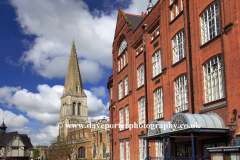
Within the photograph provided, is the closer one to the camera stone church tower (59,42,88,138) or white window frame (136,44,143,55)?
white window frame (136,44,143,55)

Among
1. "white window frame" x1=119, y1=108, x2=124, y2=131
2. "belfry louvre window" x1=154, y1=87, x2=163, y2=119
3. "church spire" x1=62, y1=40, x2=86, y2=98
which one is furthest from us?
"church spire" x1=62, y1=40, x2=86, y2=98

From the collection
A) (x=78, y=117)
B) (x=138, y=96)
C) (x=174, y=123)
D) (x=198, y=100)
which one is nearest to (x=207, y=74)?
(x=198, y=100)

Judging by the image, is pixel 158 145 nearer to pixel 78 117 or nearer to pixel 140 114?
pixel 140 114

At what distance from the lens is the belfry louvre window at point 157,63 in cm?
2063

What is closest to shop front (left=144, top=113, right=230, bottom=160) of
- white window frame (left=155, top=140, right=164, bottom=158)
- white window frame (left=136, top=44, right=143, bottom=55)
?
white window frame (left=155, top=140, right=164, bottom=158)

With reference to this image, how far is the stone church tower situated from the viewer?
101375 mm

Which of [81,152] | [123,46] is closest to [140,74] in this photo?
[123,46]

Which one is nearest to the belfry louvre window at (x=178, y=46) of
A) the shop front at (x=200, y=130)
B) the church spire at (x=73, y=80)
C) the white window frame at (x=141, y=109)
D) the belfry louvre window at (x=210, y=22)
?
the belfry louvre window at (x=210, y=22)

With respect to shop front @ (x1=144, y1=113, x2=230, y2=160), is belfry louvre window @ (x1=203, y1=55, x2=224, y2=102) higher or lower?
higher

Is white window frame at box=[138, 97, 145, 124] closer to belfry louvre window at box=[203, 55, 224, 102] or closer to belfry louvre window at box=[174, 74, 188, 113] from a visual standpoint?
belfry louvre window at box=[174, 74, 188, 113]

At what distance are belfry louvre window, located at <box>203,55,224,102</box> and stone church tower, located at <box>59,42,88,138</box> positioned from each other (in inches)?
3509

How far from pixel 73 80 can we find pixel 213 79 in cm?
9372

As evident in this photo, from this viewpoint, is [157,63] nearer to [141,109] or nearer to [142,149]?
[141,109]

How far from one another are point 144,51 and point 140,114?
5648mm
